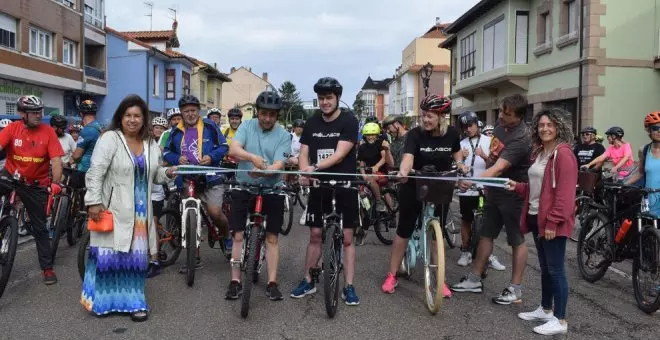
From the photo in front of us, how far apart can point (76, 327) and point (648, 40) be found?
19472mm

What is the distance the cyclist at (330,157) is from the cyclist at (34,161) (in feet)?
8.85

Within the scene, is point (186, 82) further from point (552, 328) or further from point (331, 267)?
point (552, 328)

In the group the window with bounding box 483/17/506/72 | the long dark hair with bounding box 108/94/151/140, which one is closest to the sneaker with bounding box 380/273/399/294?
the long dark hair with bounding box 108/94/151/140

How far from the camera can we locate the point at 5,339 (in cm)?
436

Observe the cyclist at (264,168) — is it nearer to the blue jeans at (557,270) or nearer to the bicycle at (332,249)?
the bicycle at (332,249)

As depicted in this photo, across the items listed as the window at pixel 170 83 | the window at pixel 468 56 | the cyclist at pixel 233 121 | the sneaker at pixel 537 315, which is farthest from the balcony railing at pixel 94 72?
the sneaker at pixel 537 315

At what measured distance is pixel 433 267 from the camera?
5.26 meters

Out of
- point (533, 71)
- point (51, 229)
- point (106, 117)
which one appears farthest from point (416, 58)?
point (51, 229)

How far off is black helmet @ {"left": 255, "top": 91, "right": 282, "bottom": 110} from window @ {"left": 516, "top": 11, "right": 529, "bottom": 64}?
19.8 meters

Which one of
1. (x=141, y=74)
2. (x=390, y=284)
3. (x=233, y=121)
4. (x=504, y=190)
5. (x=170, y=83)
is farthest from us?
(x=170, y=83)

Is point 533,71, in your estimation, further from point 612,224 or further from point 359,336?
point 359,336

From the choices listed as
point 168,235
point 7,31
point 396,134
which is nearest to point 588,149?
point 396,134

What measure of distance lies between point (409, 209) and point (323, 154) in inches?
41.8

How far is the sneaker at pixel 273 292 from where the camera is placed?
5488 mm
